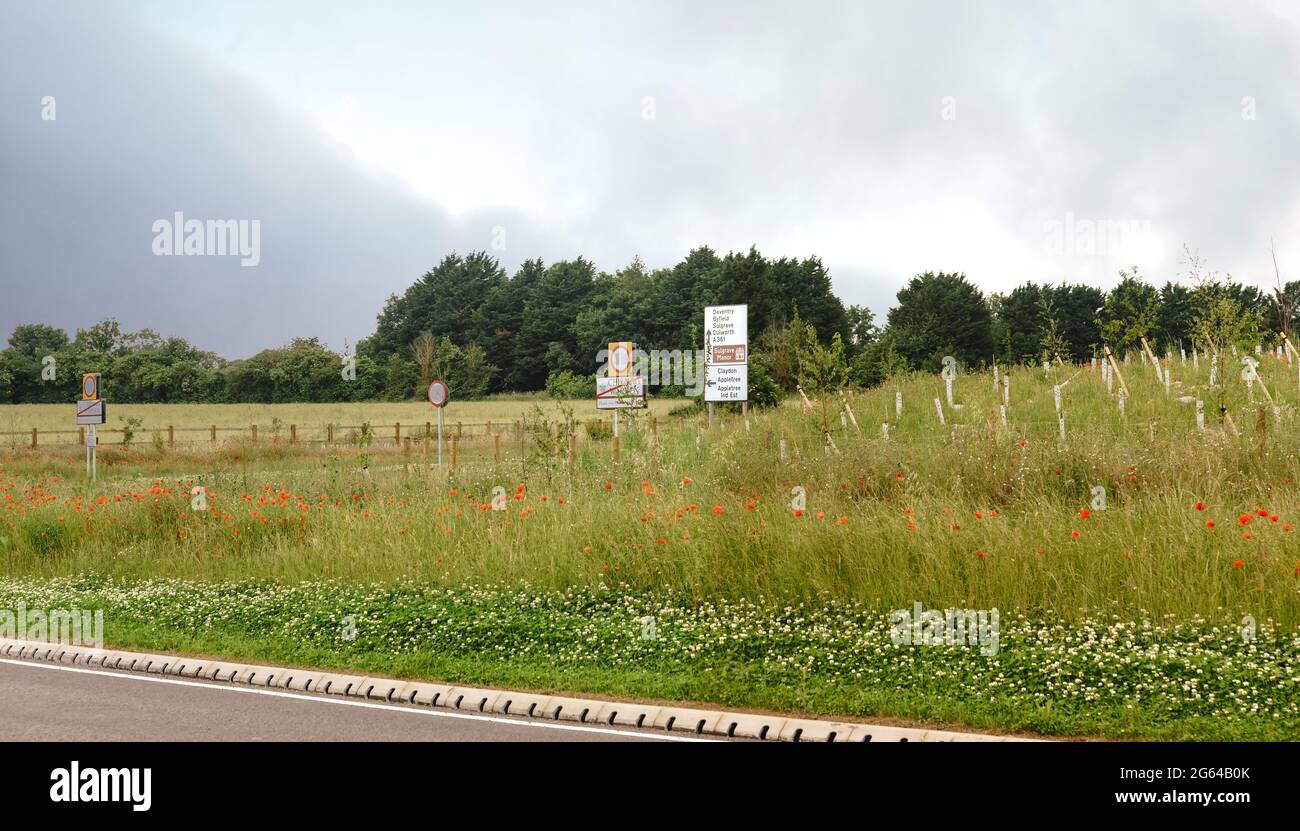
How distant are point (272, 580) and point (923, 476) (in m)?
9.64

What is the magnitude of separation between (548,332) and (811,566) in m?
86.7

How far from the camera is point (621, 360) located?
92.8ft

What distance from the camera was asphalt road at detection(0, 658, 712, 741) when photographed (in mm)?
7781

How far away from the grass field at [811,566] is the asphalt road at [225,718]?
3.49 feet

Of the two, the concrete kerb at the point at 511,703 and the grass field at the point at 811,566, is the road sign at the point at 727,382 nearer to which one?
the grass field at the point at 811,566

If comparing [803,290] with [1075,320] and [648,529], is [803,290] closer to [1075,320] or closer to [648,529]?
[1075,320]

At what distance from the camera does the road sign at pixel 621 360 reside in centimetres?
2791

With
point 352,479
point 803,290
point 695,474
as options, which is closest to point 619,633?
point 695,474

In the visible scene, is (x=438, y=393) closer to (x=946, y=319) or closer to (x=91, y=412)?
(x=91, y=412)

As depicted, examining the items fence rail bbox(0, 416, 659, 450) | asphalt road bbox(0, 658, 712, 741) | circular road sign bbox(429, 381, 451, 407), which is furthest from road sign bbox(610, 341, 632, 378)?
asphalt road bbox(0, 658, 712, 741)

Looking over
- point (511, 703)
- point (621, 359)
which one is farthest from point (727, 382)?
point (511, 703)

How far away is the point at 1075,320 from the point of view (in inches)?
3469

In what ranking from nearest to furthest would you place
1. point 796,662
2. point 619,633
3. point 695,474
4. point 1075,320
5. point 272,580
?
point 796,662, point 619,633, point 272,580, point 695,474, point 1075,320

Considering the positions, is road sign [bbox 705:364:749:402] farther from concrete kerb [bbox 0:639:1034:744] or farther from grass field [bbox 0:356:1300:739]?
concrete kerb [bbox 0:639:1034:744]
